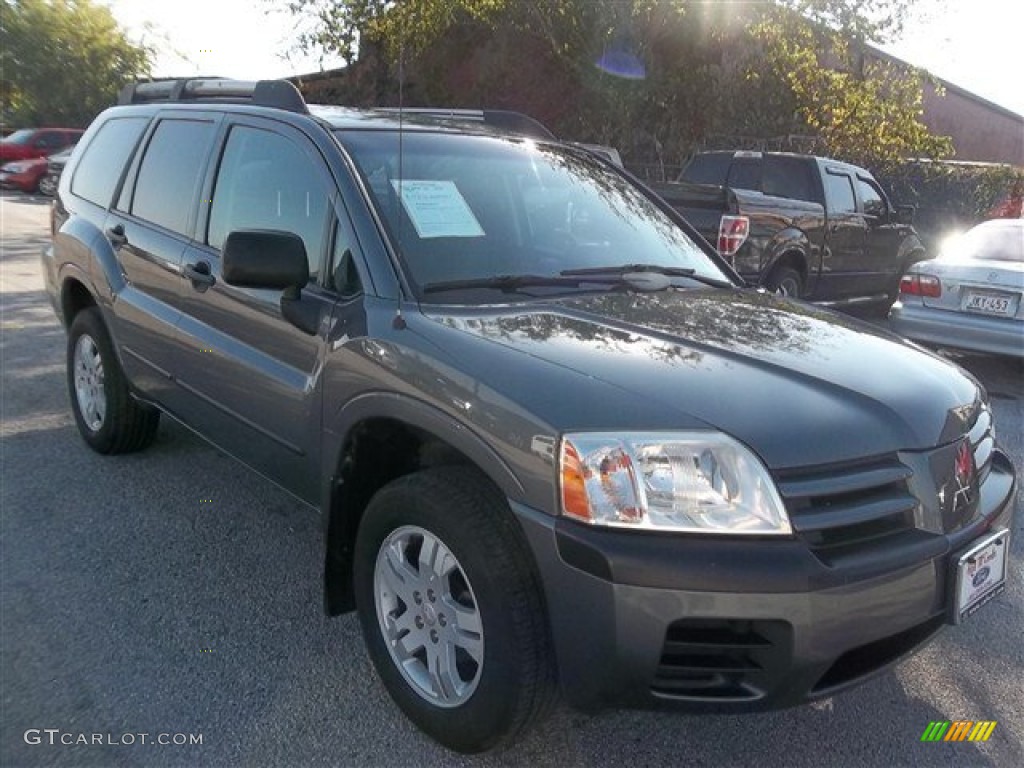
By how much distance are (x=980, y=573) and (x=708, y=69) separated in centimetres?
1592

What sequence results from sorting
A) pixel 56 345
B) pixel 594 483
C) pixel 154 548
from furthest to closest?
pixel 56 345, pixel 154 548, pixel 594 483

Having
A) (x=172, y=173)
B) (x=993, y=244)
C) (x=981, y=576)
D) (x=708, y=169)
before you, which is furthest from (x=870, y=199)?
(x=981, y=576)

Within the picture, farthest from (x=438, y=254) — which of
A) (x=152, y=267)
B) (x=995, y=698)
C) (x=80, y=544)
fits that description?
(x=995, y=698)

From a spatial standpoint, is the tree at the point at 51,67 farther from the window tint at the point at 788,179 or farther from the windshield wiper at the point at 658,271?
the windshield wiper at the point at 658,271

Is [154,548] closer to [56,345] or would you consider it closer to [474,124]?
[474,124]

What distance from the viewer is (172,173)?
4.28 metres

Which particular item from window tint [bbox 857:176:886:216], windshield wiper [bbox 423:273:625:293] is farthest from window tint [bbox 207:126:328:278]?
window tint [bbox 857:176:886:216]

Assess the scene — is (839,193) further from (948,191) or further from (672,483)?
(672,483)

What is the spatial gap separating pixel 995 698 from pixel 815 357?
1.36m

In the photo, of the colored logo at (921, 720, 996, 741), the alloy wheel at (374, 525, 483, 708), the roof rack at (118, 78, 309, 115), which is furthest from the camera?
the roof rack at (118, 78, 309, 115)

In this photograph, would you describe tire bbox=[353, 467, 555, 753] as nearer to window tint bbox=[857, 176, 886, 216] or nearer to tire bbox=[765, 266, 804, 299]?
tire bbox=[765, 266, 804, 299]

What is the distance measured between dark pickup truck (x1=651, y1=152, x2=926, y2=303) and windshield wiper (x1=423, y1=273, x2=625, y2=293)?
4.84m

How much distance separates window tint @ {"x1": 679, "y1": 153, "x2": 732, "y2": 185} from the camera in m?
10.8

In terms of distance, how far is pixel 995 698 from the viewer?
3.04m
